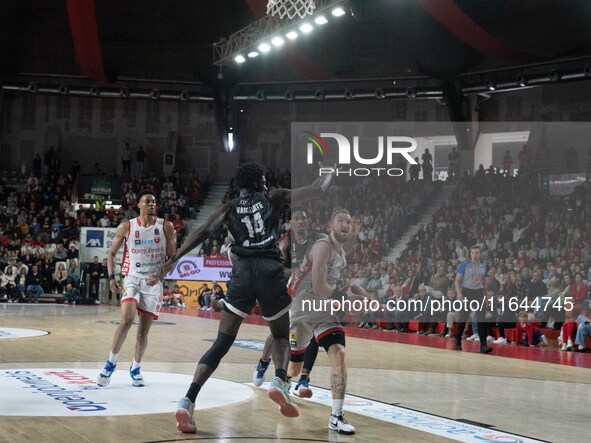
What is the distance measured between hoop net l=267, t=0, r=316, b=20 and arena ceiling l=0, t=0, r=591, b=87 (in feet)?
3.67

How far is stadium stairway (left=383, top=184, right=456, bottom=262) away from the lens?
2222 cm

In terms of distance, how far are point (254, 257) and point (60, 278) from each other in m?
20.1

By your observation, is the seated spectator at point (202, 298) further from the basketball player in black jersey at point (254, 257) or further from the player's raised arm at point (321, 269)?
the basketball player in black jersey at point (254, 257)

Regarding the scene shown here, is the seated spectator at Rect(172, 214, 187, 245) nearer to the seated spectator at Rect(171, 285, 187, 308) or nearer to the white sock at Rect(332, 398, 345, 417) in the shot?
the seated spectator at Rect(171, 285, 187, 308)

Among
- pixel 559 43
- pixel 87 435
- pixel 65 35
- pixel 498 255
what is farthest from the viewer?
pixel 65 35

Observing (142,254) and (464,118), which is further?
(464,118)

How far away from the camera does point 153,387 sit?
7605mm

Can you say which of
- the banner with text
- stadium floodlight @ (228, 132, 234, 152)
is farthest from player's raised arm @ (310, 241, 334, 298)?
stadium floodlight @ (228, 132, 234, 152)

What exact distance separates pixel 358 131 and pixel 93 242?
10.3 meters

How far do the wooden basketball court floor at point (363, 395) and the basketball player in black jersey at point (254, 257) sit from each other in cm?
66

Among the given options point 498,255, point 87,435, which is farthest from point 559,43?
point 87,435

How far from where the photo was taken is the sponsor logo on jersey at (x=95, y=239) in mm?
24859

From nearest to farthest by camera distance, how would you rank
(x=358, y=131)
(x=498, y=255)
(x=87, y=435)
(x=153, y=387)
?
1. (x=87, y=435)
2. (x=153, y=387)
3. (x=498, y=255)
4. (x=358, y=131)

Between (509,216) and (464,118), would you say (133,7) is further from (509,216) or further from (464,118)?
(509,216)
